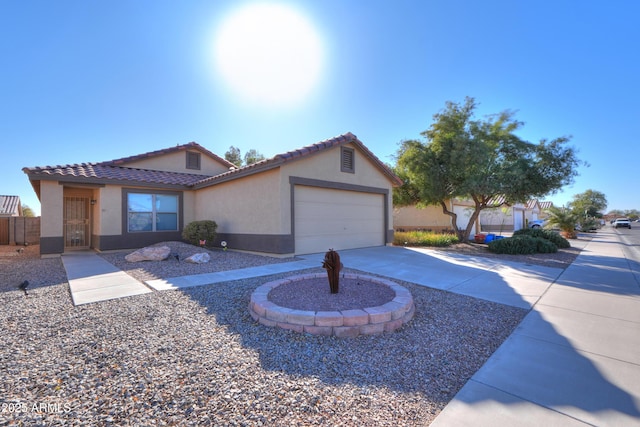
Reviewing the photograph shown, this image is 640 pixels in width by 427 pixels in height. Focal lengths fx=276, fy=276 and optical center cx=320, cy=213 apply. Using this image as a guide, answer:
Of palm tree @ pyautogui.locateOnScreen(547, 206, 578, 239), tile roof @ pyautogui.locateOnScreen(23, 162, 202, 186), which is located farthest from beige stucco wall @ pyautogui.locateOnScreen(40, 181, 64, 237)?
palm tree @ pyautogui.locateOnScreen(547, 206, 578, 239)

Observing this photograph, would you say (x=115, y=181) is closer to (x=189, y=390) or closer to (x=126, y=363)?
(x=126, y=363)

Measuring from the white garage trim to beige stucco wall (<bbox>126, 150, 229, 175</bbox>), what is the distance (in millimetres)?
8770

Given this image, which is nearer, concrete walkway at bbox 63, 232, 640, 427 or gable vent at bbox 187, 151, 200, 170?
concrete walkway at bbox 63, 232, 640, 427

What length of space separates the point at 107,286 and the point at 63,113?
36.4ft

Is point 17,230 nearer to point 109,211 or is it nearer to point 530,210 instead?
point 109,211

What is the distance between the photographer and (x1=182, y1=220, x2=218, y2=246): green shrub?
11195 mm

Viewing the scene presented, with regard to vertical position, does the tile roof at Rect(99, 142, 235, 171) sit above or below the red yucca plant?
above

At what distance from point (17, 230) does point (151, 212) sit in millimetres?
10811

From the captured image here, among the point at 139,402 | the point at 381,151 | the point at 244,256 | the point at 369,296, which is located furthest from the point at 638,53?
the point at 139,402

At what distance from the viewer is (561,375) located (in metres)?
2.78

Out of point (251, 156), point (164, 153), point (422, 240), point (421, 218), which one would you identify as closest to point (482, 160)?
point (422, 240)

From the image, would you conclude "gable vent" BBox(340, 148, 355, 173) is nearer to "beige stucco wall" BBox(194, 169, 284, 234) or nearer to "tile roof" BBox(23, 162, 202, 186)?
"beige stucco wall" BBox(194, 169, 284, 234)

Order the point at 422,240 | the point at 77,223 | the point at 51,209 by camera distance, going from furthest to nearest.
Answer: the point at 422,240, the point at 77,223, the point at 51,209

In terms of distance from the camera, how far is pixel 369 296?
4.87 meters
